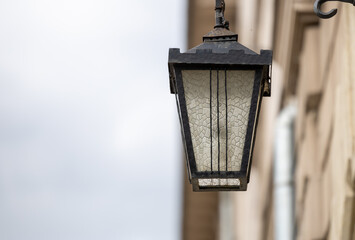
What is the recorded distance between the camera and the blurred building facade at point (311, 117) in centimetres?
560

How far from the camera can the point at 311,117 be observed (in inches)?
292

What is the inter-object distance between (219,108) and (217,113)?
23 mm

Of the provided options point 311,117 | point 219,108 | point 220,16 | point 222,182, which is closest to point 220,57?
point 219,108

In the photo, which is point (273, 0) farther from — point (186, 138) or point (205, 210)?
point (205, 210)

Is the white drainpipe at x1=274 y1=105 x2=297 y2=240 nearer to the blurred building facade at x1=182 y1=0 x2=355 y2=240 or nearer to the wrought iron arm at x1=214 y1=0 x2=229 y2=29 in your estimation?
the blurred building facade at x1=182 y1=0 x2=355 y2=240

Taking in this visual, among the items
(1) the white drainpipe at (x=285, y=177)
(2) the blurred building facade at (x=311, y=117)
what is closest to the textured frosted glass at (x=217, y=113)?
(2) the blurred building facade at (x=311, y=117)

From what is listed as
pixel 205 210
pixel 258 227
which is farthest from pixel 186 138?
pixel 205 210

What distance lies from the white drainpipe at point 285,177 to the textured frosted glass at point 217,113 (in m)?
4.49

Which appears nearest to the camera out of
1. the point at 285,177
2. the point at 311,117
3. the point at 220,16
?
the point at 220,16

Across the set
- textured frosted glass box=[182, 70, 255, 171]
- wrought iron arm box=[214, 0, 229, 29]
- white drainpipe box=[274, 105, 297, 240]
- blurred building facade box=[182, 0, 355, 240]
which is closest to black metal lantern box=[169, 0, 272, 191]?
textured frosted glass box=[182, 70, 255, 171]

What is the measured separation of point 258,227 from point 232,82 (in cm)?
838

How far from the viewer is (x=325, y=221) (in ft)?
21.8

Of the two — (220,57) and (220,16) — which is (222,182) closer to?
(220,57)

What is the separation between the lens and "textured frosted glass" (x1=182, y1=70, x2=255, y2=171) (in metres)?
4.34
